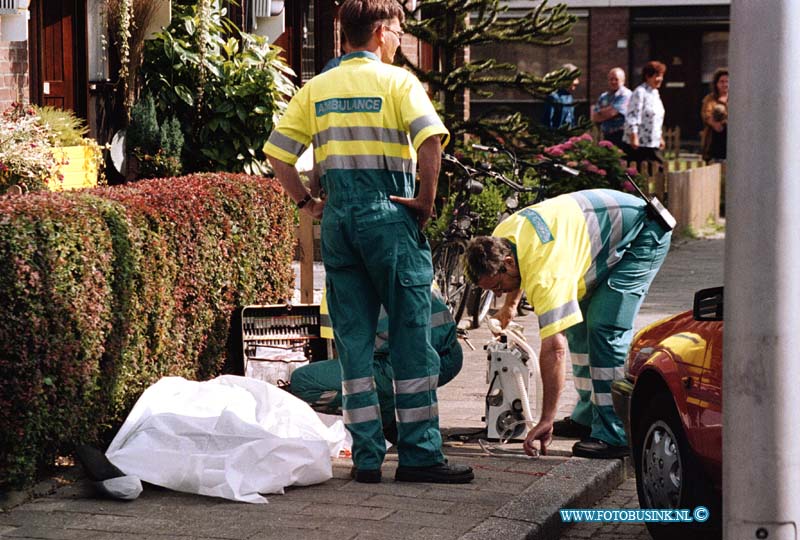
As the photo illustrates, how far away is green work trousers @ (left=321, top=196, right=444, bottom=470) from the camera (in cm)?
623

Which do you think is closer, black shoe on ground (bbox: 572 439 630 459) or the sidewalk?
the sidewalk

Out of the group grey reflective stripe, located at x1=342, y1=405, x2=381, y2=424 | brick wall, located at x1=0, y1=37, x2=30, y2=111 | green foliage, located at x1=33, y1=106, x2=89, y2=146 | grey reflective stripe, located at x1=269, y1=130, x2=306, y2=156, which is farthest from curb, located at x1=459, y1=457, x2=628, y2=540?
brick wall, located at x1=0, y1=37, x2=30, y2=111

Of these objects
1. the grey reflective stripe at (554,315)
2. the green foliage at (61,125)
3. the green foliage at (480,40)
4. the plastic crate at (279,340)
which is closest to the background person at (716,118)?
the green foliage at (480,40)

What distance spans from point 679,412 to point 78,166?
6.10m

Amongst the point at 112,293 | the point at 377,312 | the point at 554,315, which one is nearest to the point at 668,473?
the point at 554,315

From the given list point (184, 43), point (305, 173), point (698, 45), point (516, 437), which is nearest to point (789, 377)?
point (516, 437)

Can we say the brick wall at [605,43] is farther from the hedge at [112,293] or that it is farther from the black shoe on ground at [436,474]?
the black shoe on ground at [436,474]

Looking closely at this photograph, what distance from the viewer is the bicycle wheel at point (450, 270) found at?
11.1 metres

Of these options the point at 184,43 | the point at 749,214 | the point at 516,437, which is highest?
the point at 184,43

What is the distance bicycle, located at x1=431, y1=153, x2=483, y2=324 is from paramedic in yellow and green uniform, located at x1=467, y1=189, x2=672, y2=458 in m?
3.44

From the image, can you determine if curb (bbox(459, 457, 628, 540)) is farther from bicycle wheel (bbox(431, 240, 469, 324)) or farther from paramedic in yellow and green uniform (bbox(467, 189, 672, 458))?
bicycle wheel (bbox(431, 240, 469, 324))

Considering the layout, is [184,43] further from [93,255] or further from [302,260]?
[93,255]

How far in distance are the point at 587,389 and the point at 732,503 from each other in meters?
2.89

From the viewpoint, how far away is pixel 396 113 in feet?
20.4
